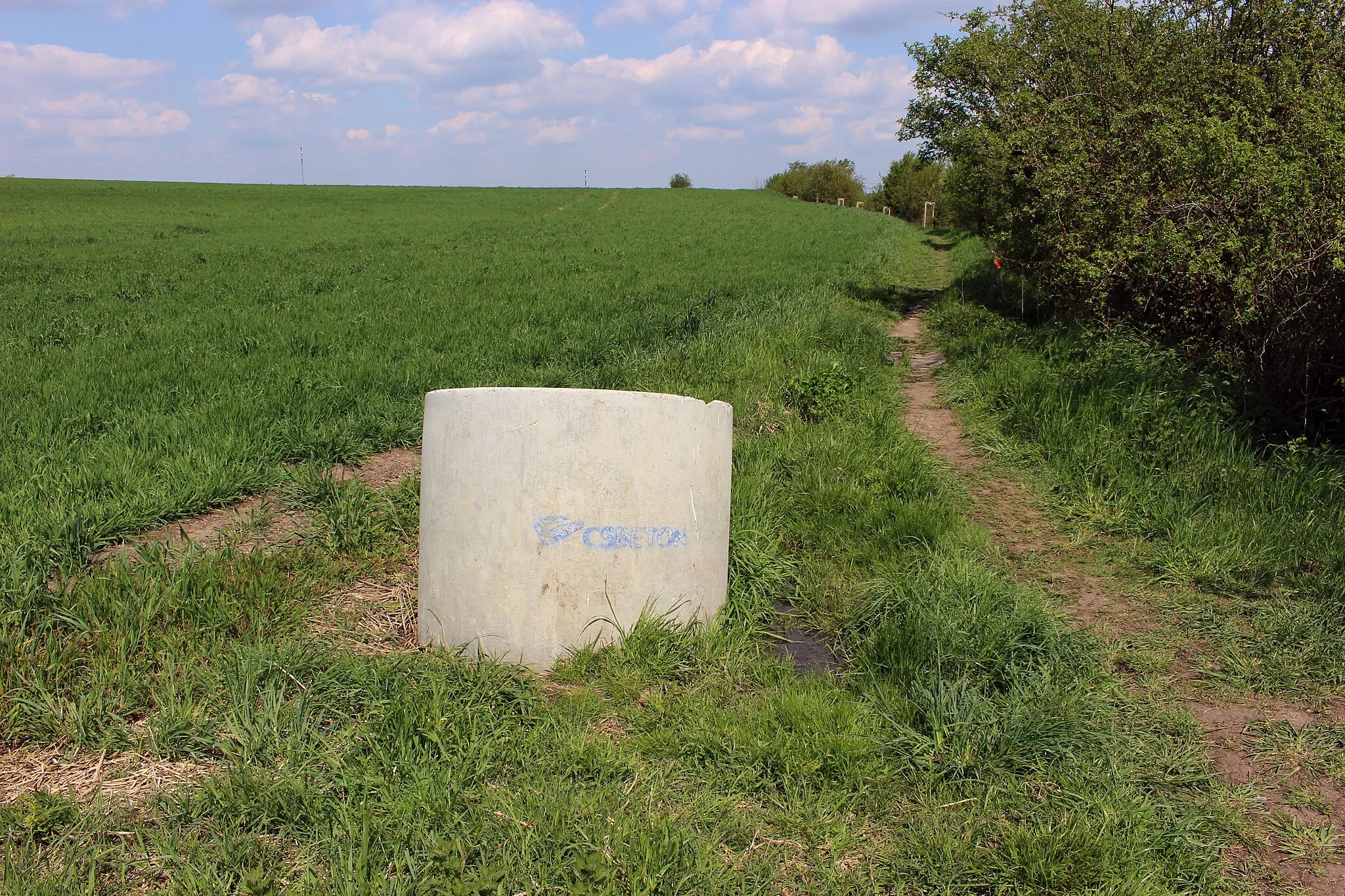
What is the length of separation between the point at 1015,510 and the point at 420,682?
3.84 m

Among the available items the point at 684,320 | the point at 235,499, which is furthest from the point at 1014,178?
the point at 235,499

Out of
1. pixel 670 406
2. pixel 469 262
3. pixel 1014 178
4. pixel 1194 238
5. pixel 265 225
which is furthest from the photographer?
pixel 265 225

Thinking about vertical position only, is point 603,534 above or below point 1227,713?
above

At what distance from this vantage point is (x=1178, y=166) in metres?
7.11

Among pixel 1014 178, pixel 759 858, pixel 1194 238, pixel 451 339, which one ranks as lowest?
pixel 759 858

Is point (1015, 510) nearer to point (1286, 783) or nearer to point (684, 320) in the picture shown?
point (1286, 783)

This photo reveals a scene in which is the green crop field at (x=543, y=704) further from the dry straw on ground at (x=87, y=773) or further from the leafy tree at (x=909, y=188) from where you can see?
the leafy tree at (x=909, y=188)

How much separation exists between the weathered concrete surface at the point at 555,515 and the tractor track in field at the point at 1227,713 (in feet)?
6.64

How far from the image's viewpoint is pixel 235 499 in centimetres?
497

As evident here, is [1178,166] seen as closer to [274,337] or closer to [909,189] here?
[274,337]

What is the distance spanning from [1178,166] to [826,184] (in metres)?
68.8

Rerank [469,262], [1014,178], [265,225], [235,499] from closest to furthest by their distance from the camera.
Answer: [235,499] → [1014,178] → [469,262] → [265,225]

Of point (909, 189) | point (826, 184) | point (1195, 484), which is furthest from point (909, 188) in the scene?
point (1195, 484)

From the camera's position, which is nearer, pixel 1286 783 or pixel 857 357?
pixel 1286 783
